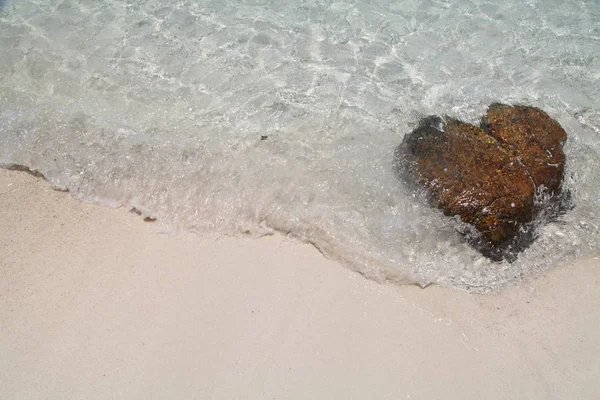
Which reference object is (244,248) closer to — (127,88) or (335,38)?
(127,88)

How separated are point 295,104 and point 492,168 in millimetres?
1961

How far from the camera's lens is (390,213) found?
3811mm

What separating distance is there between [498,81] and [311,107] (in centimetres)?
204

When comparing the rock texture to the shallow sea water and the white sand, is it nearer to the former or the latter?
the shallow sea water

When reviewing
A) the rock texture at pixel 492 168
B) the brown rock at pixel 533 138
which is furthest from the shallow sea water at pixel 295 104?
the brown rock at pixel 533 138

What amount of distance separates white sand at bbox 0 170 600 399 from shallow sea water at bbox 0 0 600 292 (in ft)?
0.76

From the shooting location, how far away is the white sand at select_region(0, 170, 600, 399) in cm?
298

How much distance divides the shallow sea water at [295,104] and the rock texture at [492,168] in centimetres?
16

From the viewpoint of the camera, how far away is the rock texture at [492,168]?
357cm

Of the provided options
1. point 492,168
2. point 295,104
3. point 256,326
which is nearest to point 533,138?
point 492,168

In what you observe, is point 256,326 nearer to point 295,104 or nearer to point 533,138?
point 295,104

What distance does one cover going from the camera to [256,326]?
319cm

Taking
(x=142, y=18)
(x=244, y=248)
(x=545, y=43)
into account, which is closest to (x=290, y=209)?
(x=244, y=248)

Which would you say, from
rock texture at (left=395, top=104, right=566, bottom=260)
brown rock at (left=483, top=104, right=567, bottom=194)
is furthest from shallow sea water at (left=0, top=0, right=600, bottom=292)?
brown rock at (left=483, top=104, right=567, bottom=194)
